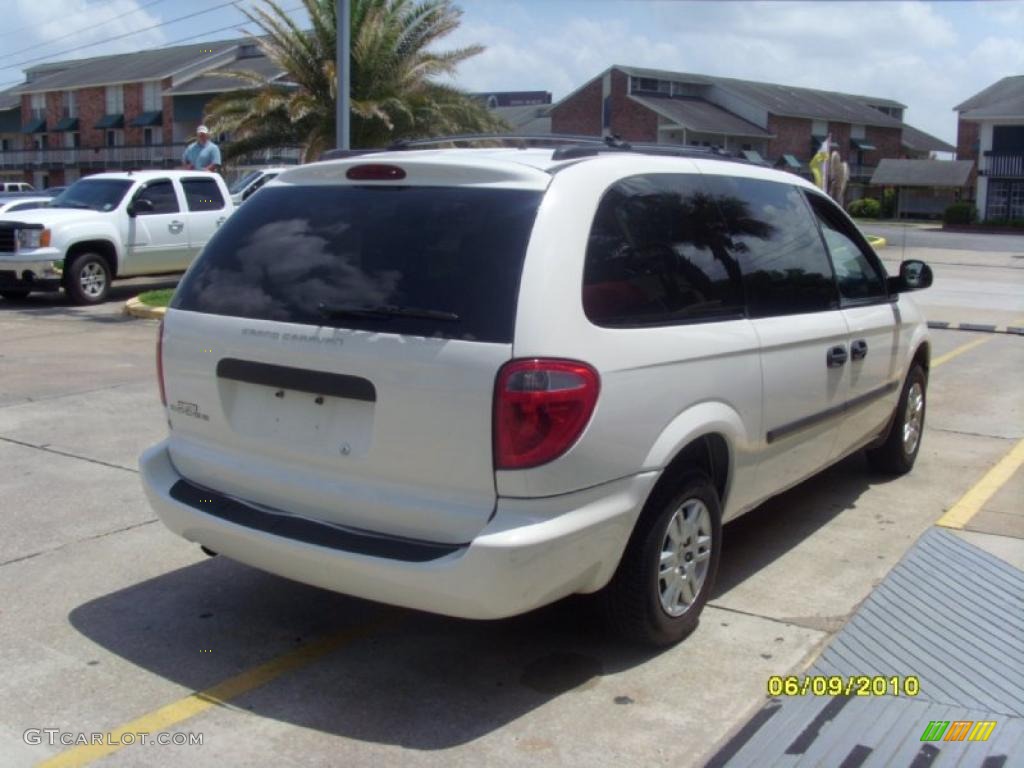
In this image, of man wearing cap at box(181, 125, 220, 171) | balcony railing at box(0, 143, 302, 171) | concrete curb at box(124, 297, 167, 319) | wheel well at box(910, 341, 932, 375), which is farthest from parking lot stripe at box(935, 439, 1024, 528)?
balcony railing at box(0, 143, 302, 171)

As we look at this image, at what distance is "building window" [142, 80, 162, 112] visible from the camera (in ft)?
194

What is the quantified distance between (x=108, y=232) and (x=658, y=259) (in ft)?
43.8

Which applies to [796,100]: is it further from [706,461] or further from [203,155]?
[706,461]

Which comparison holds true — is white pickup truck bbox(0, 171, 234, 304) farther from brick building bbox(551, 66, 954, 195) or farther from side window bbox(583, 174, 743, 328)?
brick building bbox(551, 66, 954, 195)

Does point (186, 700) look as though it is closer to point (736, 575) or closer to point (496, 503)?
point (496, 503)

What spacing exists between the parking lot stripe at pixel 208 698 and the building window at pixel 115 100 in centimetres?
6319

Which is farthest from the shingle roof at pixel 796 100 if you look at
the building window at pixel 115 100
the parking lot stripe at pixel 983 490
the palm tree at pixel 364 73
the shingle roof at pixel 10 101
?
the parking lot stripe at pixel 983 490

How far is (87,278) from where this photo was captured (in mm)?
15820

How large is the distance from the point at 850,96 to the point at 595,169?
82215 millimetres

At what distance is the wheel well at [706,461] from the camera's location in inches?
165

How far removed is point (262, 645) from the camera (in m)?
4.36

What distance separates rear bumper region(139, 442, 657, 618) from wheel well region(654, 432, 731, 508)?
0.26 metres

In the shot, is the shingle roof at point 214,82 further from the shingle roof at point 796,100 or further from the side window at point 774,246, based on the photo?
the side window at point 774,246

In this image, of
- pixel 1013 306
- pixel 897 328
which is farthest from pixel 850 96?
pixel 897 328
